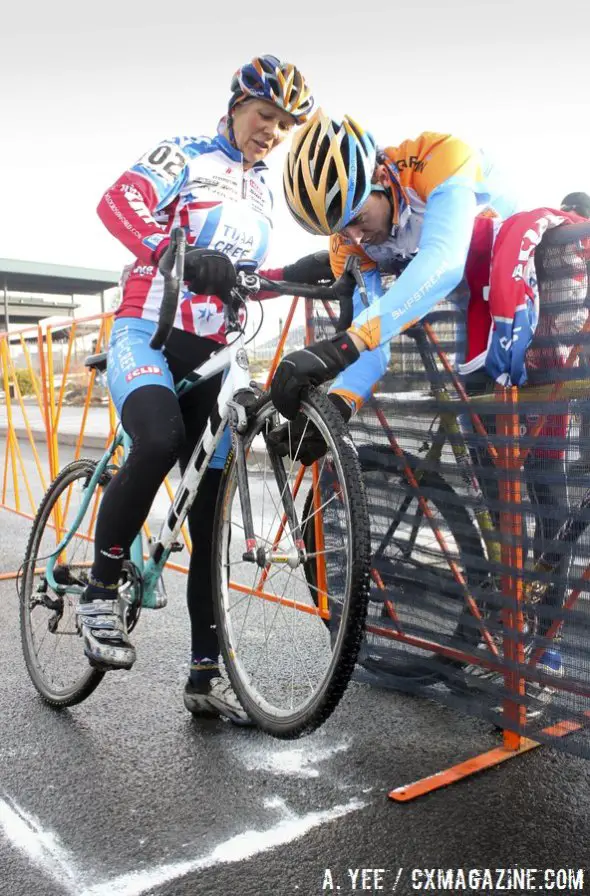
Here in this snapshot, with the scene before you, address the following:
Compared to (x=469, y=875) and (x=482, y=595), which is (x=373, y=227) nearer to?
(x=482, y=595)

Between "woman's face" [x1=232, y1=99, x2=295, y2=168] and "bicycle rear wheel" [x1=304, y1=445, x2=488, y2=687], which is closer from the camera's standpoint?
"bicycle rear wheel" [x1=304, y1=445, x2=488, y2=687]

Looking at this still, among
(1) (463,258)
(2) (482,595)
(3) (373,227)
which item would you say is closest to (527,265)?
(1) (463,258)

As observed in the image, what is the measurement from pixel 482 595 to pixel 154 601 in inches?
45.8

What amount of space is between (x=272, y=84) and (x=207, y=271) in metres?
0.82

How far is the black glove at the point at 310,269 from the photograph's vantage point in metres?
3.00

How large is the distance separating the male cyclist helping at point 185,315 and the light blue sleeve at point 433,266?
22.3 inches

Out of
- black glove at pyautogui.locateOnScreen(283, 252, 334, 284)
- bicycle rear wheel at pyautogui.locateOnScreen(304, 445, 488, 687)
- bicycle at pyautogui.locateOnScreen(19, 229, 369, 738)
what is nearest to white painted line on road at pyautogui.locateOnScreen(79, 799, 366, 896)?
bicycle at pyautogui.locateOnScreen(19, 229, 369, 738)

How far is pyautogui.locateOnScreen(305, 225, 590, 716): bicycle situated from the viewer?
7.18 ft

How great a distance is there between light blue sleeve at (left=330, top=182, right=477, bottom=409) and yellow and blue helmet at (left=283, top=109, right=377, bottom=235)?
219 mm

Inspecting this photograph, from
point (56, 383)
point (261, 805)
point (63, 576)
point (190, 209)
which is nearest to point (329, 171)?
point (190, 209)

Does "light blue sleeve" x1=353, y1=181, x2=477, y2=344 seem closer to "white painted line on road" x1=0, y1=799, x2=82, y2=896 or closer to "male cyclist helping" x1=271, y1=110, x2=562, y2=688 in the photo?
"male cyclist helping" x1=271, y1=110, x2=562, y2=688

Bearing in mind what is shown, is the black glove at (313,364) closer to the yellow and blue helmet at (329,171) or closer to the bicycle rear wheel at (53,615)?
the yellow and blue helmet at (329,171)

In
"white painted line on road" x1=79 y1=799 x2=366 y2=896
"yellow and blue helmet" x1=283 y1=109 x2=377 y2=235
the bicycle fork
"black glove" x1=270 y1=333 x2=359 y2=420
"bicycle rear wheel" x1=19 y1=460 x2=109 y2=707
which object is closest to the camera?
"white painted line on road" x1=79 y1=799 x2=366 y2=896

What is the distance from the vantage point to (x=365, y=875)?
2020 mm
